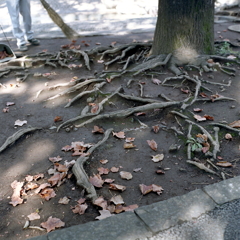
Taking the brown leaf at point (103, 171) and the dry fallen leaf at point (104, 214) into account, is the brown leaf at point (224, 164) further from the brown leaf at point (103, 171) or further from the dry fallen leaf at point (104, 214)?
the dry fallen leaf at point (104, 214)

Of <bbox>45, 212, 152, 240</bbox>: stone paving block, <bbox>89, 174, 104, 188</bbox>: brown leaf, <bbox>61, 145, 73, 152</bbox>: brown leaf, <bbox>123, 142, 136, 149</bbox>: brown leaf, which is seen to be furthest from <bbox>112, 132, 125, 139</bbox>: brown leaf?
<bbox>45, 212, 152, 240</bbox>: stone paving block

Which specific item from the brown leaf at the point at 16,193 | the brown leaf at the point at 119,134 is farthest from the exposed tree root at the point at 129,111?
the brown leaf at the point at 16,193

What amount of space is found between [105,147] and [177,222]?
5.02 ft

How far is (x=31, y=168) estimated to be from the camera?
3.49m

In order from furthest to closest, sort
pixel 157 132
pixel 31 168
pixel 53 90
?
pixel 53 90 → pixel 157 132 → pixel 31 168

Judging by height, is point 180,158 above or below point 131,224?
below

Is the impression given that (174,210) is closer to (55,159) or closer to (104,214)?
(104,214)

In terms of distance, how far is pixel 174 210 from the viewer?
2584 millimetres

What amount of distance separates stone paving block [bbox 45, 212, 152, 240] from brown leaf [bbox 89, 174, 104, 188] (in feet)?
2.17

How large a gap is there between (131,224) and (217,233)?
2.25 ft

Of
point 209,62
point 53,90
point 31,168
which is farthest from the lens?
point 209,62

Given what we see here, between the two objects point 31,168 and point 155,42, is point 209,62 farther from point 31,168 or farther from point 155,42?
point 31,168

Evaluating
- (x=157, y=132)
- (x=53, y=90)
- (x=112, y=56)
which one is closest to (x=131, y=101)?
(x=157, y=132)

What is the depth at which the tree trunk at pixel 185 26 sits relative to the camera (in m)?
5.75
